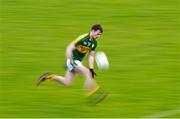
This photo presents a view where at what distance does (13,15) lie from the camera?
20469 mm

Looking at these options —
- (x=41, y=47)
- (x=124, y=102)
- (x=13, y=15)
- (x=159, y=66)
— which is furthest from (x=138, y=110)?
(x=13, y=15)

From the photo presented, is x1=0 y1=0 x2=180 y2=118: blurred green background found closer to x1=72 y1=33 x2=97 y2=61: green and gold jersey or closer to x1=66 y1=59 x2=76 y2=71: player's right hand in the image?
x1=66 y1=59 x2=76 y2=71: player's right hand

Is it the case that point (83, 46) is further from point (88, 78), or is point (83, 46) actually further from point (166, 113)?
point (166, 113)

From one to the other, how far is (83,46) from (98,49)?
3.81 m

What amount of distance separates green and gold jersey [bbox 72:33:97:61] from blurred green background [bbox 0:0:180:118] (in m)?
1.26

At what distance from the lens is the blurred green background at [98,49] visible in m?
14.2

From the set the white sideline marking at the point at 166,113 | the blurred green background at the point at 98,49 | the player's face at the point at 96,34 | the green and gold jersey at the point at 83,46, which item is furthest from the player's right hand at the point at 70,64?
the white sideline marking at the point at 166,113

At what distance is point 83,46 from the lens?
1340 centimetres

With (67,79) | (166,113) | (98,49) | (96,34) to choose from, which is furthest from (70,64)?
(98,49)

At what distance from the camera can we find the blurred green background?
46.5ft

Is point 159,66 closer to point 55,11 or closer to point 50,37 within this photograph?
point 50,37

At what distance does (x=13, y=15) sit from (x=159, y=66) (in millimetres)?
6093

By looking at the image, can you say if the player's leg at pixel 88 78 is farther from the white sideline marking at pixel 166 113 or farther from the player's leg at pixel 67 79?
the white sideline marking at pixel 166 113

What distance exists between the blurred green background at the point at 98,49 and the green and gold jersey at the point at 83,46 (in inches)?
49.8
